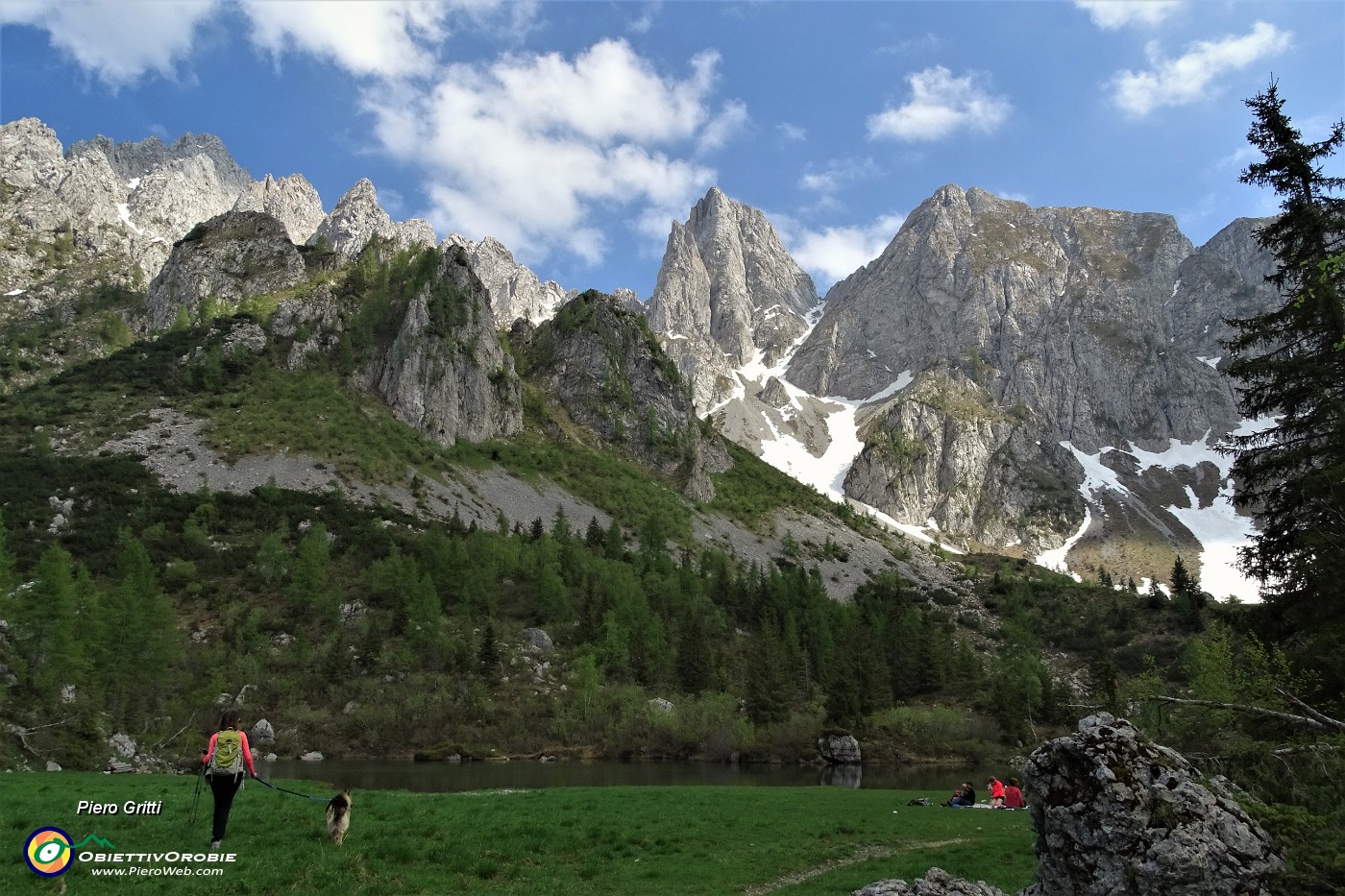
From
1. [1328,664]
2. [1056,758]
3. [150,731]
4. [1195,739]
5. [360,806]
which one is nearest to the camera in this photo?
[1056,758]

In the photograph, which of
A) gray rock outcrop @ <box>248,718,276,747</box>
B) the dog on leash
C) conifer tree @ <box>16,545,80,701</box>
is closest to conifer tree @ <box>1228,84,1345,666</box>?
the dog on leash

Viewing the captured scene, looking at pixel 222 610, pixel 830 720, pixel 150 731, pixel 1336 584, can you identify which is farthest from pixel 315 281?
pixel 1336 584

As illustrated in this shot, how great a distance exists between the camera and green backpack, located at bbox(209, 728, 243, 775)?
13.5m

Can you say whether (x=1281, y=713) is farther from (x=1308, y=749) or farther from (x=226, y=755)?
(x=226, y=755)

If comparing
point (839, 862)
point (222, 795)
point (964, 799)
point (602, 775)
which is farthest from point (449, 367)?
point (222, 795)

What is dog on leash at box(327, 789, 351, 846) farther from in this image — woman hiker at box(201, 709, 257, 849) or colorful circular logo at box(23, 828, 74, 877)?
colorful circular logo at box(23, 828, 74, 877)

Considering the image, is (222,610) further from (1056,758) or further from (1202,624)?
(1202,624)

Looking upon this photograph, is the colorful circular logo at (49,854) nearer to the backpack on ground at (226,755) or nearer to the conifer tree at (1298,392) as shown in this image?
the backpack on ground at (226,755)

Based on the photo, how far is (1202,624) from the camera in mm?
111438

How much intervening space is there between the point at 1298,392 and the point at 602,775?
1626 inches

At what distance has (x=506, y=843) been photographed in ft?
57.2

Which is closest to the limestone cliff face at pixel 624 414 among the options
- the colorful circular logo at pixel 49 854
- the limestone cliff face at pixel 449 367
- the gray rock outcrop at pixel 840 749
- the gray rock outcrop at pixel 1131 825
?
the limestone cliff face at pixel 449 367

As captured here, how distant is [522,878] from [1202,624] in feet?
413

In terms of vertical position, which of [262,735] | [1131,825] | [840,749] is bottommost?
[840,749]
